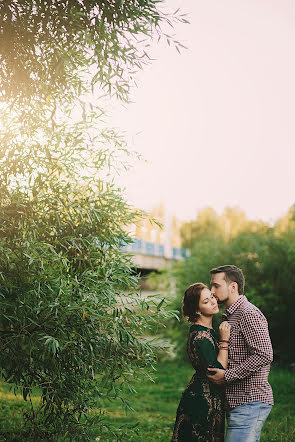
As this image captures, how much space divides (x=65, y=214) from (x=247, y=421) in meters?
3.28

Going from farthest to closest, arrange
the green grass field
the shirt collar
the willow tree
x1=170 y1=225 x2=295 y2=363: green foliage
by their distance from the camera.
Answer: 1. x1=170 y1=225 x2=295 y2=363: green foliage
2. the green grass field
3. the willow tree
4. the shirt collar

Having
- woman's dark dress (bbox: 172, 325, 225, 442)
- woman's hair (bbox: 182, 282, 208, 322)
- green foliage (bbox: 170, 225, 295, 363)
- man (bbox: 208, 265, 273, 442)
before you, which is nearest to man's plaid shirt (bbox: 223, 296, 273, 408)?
man (bbox: 208, 265, 273, 442)

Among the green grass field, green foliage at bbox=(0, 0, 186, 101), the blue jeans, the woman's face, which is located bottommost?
the green grass field

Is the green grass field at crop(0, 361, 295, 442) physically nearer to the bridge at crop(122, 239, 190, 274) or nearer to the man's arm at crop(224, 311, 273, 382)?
the man's arm at crop(224, 311, 273, 382)

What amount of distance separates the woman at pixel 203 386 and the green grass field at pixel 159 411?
1830 mm

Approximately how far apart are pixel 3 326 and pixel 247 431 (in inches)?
121

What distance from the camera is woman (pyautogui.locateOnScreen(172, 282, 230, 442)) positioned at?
14.8 feet

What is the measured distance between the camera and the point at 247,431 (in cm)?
439

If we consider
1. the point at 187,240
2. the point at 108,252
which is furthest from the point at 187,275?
the point at 187,240

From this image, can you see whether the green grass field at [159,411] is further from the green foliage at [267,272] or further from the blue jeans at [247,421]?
the blue jeans at [247,421]

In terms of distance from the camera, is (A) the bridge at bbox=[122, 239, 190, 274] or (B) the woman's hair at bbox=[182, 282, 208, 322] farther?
(A) the bridge at bbox=[122, 239, 190, 274]

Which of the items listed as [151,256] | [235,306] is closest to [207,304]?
[235,306]

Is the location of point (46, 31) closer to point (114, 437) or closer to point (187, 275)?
point (114, 437)

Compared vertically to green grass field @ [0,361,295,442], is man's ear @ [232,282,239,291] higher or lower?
higher
